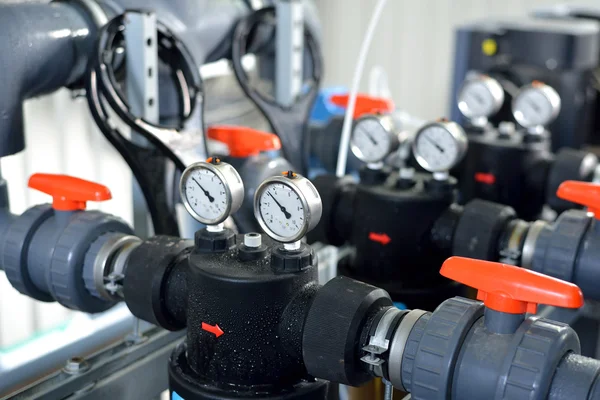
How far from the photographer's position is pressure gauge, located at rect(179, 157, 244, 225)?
82 centimetres

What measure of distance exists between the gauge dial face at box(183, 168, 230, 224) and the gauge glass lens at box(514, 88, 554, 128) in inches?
29.8

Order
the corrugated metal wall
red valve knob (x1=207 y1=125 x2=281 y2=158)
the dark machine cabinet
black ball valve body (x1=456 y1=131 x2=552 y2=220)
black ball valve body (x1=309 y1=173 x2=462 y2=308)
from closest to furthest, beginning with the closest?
black ball valve body (x1=309 y1=173 x2=462 y2=308), red valve knob (x1=207 y1=125 x2=281 y2=158), black ball valve body (x1=456 y1=131 x2=552 y2=220), the dark machine cabinet, the corrugated metal wall

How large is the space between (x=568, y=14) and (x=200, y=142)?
121cm

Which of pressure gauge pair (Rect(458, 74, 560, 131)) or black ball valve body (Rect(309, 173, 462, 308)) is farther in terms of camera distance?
pressure gauge pair (Rect(458, 74, 560, 131))

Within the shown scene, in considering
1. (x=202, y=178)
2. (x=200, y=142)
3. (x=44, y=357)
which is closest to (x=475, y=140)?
(x=200, y=142)

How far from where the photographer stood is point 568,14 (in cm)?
197

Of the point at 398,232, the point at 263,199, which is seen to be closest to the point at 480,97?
the point at 398,232

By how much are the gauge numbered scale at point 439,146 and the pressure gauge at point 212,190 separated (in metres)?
0.40

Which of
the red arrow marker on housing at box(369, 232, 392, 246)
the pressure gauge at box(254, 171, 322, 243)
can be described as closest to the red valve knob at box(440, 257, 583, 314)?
the pressure gauge at box(254, 171, 322, 243)

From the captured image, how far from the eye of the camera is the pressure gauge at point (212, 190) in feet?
2.70

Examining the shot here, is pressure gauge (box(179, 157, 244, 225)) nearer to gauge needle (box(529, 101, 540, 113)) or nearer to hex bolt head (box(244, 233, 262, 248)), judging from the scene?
hex bolt head (box(244, 233, 262, 248))

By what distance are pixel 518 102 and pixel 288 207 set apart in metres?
0.77

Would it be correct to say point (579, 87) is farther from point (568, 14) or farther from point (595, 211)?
point (595, 211)

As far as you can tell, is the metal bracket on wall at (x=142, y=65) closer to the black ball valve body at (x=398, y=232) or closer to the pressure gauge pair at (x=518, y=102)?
the black ball valve body at (x=398, y=232)
